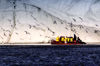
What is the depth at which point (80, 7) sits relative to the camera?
61781mm

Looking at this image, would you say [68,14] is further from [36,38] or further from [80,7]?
[36,38]

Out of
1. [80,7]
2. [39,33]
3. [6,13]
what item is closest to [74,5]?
[80,7]

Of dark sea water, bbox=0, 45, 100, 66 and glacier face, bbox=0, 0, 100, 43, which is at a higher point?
glacier face, bbox=0, 0, 100, 43

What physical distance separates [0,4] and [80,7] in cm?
1723

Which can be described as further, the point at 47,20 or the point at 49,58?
the point at 47,20

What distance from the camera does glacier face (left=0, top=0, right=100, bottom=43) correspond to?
5934 centimetres

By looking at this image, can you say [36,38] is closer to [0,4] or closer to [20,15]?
[20,15]

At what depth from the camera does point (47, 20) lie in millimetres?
61156

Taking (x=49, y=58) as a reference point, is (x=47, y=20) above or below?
above

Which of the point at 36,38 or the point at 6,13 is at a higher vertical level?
the point at 6,13

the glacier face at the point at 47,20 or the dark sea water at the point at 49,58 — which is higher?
the glacier face at the point at 47,20

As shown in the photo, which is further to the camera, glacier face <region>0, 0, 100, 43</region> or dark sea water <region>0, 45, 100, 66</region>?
glacier face <region>0, 0, 100, 43</region>

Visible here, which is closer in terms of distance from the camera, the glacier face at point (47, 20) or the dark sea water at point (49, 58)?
the dark sea water at point (49, 58)

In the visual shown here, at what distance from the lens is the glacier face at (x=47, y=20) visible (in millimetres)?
59344
